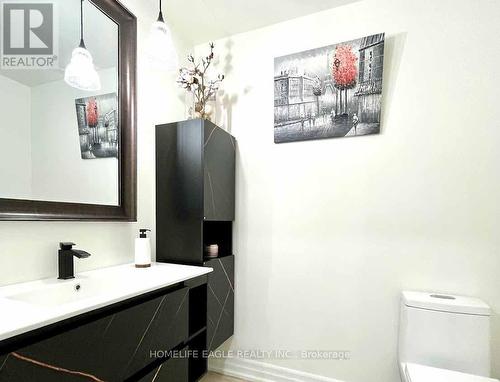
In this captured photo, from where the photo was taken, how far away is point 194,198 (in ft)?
5.23

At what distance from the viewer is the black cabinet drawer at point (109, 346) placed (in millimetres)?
698

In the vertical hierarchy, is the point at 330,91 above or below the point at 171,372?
above

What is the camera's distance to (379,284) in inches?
62.7

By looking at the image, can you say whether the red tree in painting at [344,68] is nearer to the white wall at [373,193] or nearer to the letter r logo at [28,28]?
the white wall at [373,193]

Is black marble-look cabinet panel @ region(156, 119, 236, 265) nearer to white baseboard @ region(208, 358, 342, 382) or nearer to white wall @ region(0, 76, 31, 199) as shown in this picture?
white wall @ region(0, 76, 31, 199)

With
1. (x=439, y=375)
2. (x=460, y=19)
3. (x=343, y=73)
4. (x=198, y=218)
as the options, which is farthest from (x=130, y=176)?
(x=460, y=19)

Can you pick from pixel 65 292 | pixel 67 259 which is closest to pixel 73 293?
pixel 65 292

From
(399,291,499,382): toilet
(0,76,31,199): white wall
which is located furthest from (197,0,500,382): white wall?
(0,76,31,199): white wall

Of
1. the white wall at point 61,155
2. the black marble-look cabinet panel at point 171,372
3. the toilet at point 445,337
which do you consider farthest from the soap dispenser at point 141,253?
the toilet at point 445,337

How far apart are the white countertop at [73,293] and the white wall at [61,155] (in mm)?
368

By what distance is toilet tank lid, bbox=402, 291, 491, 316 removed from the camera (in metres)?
1.28

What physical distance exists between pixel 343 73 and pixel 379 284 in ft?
4.35

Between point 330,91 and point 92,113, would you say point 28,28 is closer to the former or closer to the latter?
point 92,113

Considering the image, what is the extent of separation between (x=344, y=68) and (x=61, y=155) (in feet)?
5.43
